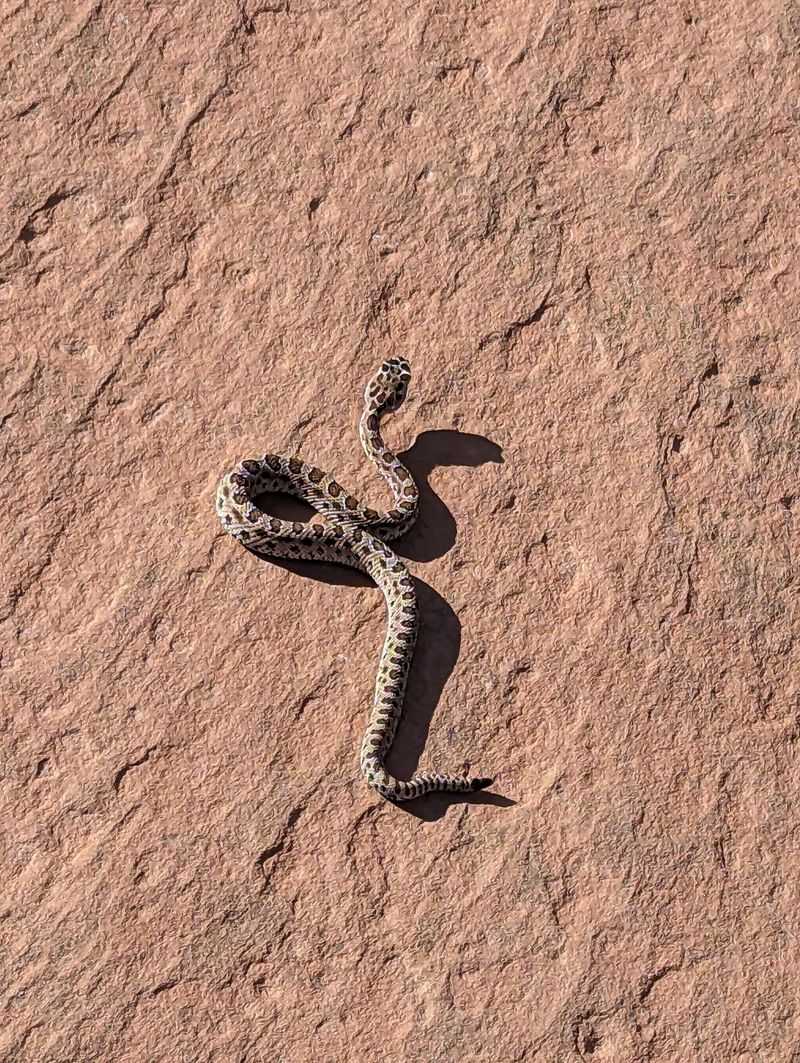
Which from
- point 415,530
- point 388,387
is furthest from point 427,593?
point 388,387

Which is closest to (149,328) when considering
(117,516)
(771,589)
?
(117,516)

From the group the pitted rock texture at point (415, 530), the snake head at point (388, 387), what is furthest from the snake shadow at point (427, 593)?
the snake head at point (388, 387)

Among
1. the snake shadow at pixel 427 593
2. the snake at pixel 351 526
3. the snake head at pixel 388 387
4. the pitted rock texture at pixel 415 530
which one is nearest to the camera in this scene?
the pitted rock texture at pixel 415 530

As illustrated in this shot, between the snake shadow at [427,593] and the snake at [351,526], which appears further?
the snake at [351,526]

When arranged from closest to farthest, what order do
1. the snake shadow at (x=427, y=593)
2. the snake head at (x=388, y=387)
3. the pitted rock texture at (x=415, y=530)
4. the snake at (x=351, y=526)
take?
the pitted rock texture at (x=415, y=530) → the snake shadow at (x=427, y=593) → the snake at (x=351, y=526) → the snake head at (x=388, y=387)

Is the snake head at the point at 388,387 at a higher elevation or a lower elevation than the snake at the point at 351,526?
higher

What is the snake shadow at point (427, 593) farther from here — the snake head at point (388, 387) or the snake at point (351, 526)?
the snake head at point (388, 387)
